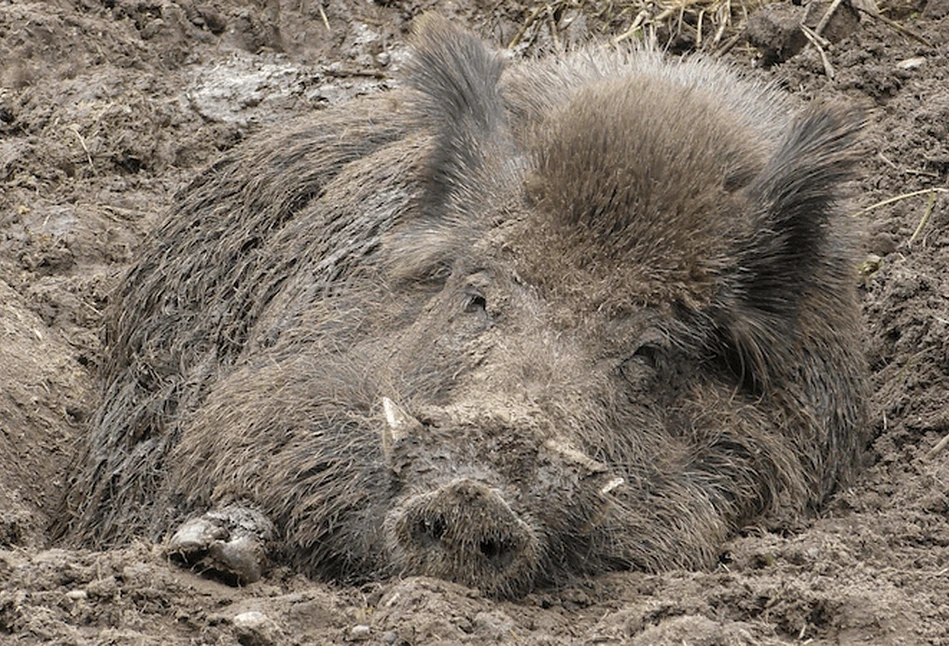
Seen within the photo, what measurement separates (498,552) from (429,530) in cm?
19

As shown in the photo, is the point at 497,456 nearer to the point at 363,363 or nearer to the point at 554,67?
the point at 363,363

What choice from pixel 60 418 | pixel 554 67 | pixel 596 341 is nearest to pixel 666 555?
pixel 596 341

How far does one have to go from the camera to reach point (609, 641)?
→ 3670 millimetres

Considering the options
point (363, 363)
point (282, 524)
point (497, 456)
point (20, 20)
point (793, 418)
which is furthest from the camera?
point (20, 20)

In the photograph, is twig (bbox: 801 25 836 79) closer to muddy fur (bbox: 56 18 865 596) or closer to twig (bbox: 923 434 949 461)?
Result: muddy fur (bbox: 56 18 865 596)

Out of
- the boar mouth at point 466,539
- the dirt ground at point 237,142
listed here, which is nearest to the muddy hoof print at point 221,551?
the dirt ground at point 237,142

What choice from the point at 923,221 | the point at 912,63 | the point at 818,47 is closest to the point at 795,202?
the point at 923,221

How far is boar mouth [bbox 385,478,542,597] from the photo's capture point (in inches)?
147

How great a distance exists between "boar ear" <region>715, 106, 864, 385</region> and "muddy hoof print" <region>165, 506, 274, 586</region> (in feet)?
5.25

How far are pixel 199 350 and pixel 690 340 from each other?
6.98ft

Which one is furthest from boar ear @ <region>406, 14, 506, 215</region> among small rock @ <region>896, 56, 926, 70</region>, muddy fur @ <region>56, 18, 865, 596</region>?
small rock @ <region>896, 56, 926, 70</region>

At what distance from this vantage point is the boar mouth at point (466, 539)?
12.3 ft

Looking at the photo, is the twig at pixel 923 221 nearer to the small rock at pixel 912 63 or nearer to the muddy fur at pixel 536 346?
the muddy fur at pixel 536 346

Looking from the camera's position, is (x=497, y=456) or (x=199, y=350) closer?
(x=497, y=456)
